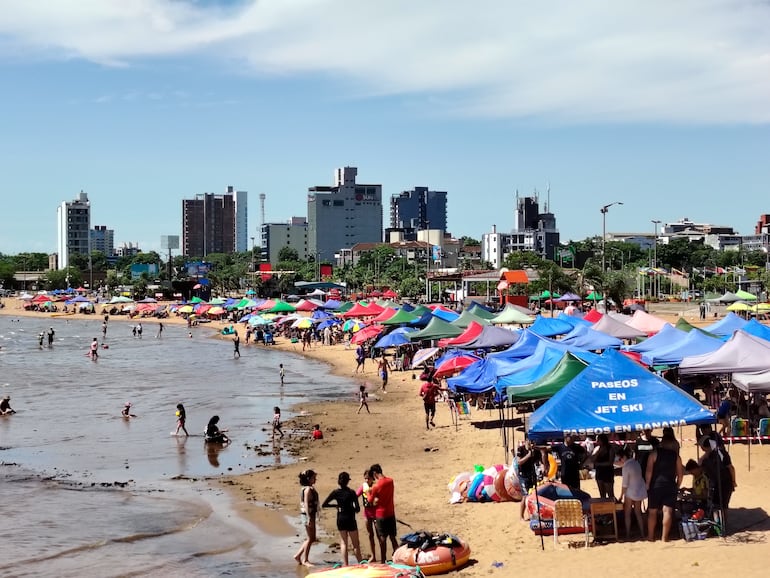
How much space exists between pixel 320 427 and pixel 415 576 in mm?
15952

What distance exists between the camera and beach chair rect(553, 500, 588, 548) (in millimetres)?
12648

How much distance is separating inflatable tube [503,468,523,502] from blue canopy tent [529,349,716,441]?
2.30m

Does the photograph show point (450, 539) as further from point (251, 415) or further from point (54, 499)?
point (251, 415)

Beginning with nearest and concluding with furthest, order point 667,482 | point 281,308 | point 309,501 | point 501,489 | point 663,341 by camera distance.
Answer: point 667,482 → point 309,501 → point 501,489 → point 663,341 → point 281,308

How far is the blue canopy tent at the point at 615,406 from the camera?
12.5m

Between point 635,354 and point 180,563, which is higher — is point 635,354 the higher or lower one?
the higher one

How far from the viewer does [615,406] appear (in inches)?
505

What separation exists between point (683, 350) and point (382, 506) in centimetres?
1262

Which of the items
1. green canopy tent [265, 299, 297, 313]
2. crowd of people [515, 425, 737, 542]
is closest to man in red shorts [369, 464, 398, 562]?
crowd of people [515, 425, 737, 542]

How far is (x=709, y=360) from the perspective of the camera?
60.7 feet

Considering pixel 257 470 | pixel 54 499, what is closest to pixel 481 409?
pixel 257 470

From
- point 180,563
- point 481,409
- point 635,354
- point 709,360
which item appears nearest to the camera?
point 180,563

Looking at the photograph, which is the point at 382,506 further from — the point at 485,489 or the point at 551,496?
the point at 485,489

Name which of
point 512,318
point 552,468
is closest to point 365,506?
point 552,468
